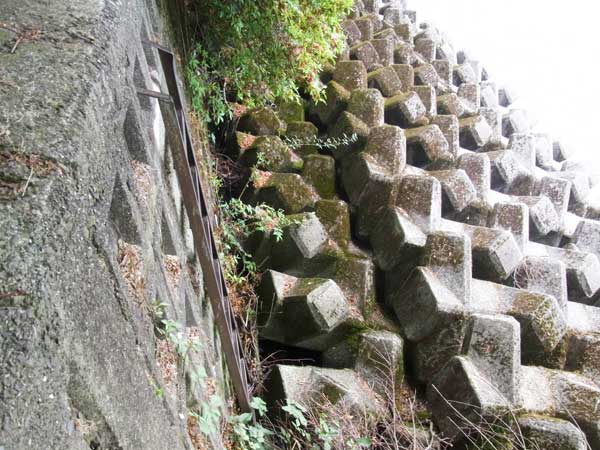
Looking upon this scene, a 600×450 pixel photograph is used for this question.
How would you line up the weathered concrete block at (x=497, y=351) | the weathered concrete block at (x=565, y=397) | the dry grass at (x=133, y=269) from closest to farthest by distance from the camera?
the dry grass at (x=133, y=269), the weathered concrete block at (x=565, y=397), the weathered concrete block at (x=497, y=351)

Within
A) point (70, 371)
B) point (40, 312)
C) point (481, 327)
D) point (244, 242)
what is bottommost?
point (244, 242)

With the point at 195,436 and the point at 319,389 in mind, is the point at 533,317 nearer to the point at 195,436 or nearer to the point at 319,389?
the point at 319,389

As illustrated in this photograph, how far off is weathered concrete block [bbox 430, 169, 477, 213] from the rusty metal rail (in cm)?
210

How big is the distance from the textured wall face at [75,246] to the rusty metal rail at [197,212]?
1.84ft

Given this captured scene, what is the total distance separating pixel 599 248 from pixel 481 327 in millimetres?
2219

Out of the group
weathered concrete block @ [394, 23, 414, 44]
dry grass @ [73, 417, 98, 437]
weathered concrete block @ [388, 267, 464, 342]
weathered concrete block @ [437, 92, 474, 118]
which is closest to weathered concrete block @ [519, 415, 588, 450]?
weathered concrete block @ [388, 267, 464, 342]

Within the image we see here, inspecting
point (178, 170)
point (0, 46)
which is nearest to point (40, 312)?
point (0, 46)

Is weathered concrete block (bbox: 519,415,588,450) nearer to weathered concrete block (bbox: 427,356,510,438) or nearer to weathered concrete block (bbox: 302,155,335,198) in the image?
weathered concrete block (bbox: 427,356,510,438)

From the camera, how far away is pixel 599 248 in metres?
4.59

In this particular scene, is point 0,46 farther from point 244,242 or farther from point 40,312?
point 244,242

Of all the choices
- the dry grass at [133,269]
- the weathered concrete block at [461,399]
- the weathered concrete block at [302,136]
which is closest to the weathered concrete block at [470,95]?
the weathered concrete block at [302,136]

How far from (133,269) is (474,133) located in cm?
453

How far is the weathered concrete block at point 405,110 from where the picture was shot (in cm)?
484

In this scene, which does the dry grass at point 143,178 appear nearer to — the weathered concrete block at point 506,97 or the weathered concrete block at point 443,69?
the weathered concrete block at point 443,69
